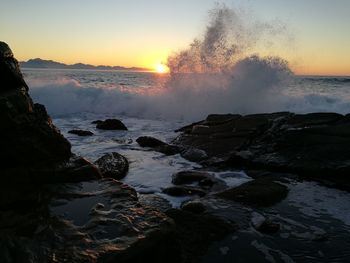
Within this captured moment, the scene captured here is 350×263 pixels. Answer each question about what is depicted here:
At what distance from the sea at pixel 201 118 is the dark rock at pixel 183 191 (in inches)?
5.3

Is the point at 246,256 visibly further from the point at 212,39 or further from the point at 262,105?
the point at 212,39

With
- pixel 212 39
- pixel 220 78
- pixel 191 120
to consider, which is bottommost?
pixel 191 120

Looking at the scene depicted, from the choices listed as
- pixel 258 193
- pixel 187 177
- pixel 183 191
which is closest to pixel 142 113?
pixel 187 177

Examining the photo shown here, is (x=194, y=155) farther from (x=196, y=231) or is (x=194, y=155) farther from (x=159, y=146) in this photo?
(x=196, y=231)

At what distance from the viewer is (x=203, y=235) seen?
13.7 feet

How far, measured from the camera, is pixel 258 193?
17.9 feet

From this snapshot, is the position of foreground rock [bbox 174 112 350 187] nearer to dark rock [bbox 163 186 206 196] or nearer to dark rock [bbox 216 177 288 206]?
dark rock [bbox 216 177 288 206]

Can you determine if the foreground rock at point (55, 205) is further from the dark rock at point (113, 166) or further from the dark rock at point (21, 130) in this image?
the dark rock at point (113, 166)

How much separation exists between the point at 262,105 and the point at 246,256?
568 inches

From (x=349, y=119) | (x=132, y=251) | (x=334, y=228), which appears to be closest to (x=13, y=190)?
(x=132, y=251)

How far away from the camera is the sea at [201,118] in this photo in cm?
407

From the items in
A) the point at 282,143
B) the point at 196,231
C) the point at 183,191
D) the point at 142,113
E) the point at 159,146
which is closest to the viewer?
the point at 196,231

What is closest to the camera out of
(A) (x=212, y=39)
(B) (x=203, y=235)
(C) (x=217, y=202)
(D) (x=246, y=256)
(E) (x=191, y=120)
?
(D) (x=246, y=256)

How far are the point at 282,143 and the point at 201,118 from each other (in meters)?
9.13
